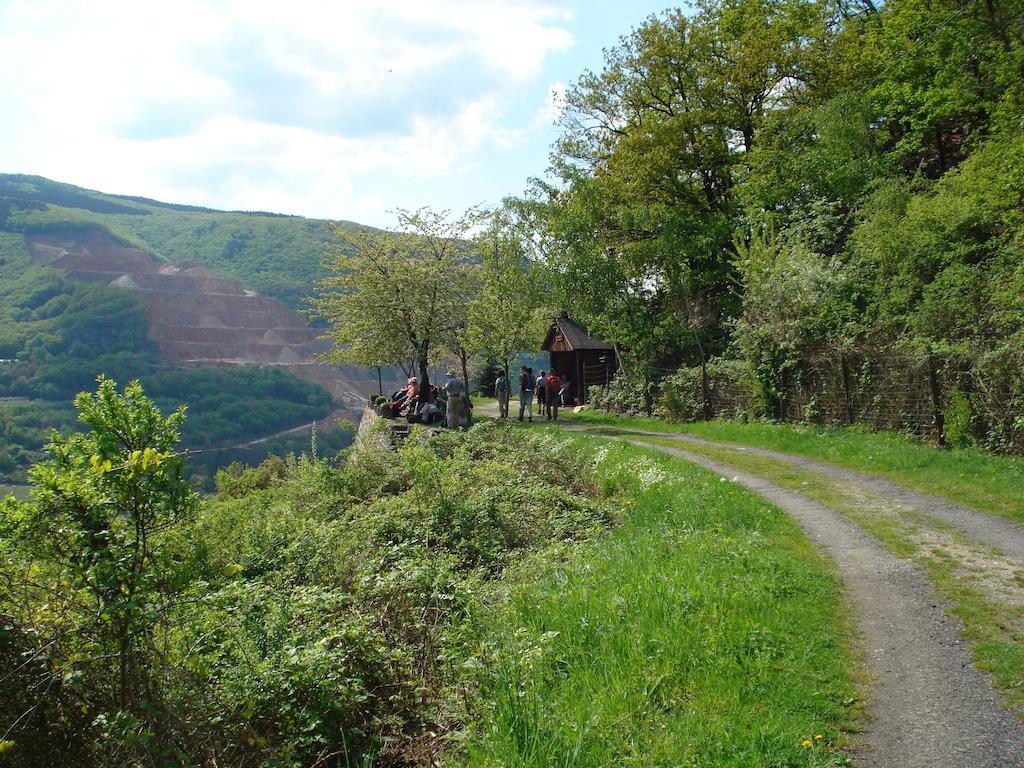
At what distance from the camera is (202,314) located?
91.8 m

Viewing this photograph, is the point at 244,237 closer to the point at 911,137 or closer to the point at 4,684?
the point at 911,137

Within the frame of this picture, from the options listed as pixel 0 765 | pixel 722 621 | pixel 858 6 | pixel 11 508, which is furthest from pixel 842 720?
pixel 858 6

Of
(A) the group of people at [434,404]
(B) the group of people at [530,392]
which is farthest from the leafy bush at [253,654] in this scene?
(B) the group of people at [530,392]

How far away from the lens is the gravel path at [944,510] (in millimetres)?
7762

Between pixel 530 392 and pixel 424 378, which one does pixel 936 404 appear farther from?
pixel 424 378

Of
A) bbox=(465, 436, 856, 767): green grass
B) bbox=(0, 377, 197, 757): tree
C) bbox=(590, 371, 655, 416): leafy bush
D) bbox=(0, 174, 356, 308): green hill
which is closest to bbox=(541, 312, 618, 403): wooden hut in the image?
bbox=(590, 371, 655, 416): leafy bush

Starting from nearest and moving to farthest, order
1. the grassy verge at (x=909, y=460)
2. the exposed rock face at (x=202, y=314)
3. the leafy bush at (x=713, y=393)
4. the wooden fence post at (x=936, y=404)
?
the grassy verge at (x=909, y=460), the wooden fence post at (x=936, y=404), the leafy bush at (x=713, y=393), the exposed rock face at (x=202, y=314)

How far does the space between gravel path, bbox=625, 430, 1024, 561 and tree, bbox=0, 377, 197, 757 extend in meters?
7.94

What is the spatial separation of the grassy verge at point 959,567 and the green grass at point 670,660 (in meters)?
0.94

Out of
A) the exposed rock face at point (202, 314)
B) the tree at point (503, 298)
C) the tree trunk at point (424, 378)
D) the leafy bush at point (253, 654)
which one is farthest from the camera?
the exposed rock face at point (202, 314)

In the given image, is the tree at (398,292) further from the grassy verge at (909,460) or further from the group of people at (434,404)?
the grassy verge at (909,460)

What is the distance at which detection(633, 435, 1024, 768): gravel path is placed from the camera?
3.86 m

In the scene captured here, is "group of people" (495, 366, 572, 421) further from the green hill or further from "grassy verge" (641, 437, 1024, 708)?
the green hill

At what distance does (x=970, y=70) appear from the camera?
67.5 feet
